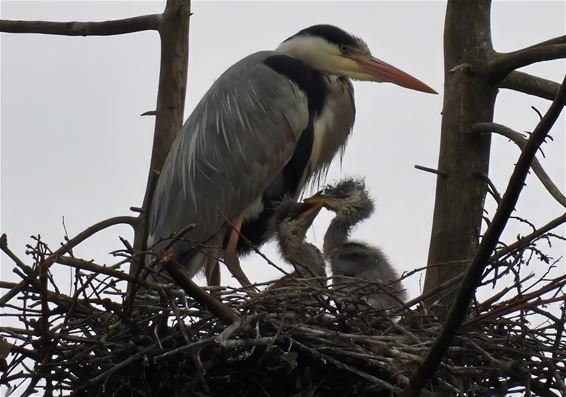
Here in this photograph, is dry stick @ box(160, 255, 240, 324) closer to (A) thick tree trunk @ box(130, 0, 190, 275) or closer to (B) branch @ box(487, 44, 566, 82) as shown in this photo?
(B) branch @ box(487, 44, 566, 82)

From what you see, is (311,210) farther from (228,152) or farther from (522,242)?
(522,242)

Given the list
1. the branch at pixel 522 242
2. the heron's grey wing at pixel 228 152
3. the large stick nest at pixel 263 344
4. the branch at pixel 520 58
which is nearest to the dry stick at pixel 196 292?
the large stick nest at pixel 263 344

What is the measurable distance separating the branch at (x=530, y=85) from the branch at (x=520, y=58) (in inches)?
2.8

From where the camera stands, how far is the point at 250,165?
511cm

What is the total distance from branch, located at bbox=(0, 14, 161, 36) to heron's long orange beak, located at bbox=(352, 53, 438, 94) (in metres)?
1.07

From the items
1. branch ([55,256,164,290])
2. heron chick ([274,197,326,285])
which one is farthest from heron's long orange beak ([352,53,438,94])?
branch ([55,256,164,290])

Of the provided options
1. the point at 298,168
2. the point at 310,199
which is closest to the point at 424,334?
the point at 310,199

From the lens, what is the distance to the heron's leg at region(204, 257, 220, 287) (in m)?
5.18

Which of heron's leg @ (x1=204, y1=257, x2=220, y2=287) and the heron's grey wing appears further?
heron's leg @ (x1=204, y1=257, x2=220, y2=287)

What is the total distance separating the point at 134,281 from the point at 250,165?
1919mm

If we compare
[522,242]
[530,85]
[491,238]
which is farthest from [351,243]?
[491,238]

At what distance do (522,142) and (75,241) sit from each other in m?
1.62

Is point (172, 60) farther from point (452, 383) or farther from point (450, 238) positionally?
point (452, 383)

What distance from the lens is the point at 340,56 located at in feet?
17.8
